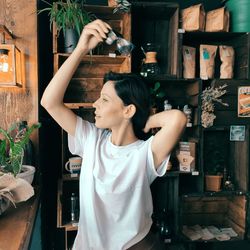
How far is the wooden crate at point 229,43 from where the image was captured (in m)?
2.17

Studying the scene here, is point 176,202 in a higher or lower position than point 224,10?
lower

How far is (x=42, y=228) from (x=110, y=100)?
4.59ft

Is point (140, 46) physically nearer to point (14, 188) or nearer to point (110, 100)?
point (110, 100)

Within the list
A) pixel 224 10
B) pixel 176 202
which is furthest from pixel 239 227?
pixel 224 10

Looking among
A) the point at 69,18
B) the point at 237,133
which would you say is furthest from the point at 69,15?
the point at 237,133

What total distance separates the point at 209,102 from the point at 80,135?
1212 mm

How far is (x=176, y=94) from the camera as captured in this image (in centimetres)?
240

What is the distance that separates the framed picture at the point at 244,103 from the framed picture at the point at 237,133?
12 centimetres

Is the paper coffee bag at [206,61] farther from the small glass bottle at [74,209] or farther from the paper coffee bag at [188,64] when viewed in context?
the small glass bottle at [74,209]

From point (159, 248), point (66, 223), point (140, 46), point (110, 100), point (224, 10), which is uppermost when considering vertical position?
point (224, 10)

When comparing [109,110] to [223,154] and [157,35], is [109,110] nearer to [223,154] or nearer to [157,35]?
[157,35]

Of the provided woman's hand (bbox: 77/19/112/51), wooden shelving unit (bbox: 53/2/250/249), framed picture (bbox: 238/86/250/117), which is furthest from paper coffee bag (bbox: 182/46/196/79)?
woman's hand (bbox: 77/19/112/51)

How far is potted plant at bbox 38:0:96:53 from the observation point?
68.5 inches

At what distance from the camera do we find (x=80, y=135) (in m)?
1.38
